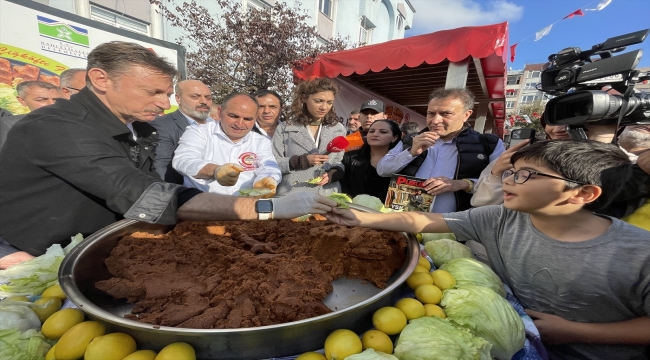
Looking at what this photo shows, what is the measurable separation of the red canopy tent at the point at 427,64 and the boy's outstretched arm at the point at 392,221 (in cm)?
436

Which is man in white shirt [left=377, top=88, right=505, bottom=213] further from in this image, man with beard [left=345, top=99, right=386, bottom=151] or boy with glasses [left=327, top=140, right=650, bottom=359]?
man with beard [left=345, top=99, right=386, bottom=151]

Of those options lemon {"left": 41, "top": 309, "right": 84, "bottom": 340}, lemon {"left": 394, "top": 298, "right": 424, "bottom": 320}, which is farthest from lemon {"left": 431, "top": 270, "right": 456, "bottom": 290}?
lemon {"left": 41, "top": 309, "right": 84, "bottom": 340}

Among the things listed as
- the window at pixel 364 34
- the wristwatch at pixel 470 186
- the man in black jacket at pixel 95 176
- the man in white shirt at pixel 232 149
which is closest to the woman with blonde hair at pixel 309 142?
the man in white shirt at pixel 232 149

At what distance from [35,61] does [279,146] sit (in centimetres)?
448

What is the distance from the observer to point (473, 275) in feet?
4.85

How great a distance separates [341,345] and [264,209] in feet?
3.00

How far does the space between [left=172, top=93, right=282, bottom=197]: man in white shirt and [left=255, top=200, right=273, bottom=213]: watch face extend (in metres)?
1.06

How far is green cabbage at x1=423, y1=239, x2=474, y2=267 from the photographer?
1.84 meters

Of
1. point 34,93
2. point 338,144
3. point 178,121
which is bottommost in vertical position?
point 338,144

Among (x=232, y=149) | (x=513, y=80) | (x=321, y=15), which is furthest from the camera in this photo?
(x=513, y=80)

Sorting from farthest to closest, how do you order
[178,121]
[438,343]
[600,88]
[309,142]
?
[178,121]
[309,142]
[600,88]
[438,343]

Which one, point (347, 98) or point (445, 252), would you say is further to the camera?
point (347, 98)

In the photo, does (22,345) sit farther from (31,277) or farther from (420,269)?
(420,269)

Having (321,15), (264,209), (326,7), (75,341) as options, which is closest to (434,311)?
(264,209)
